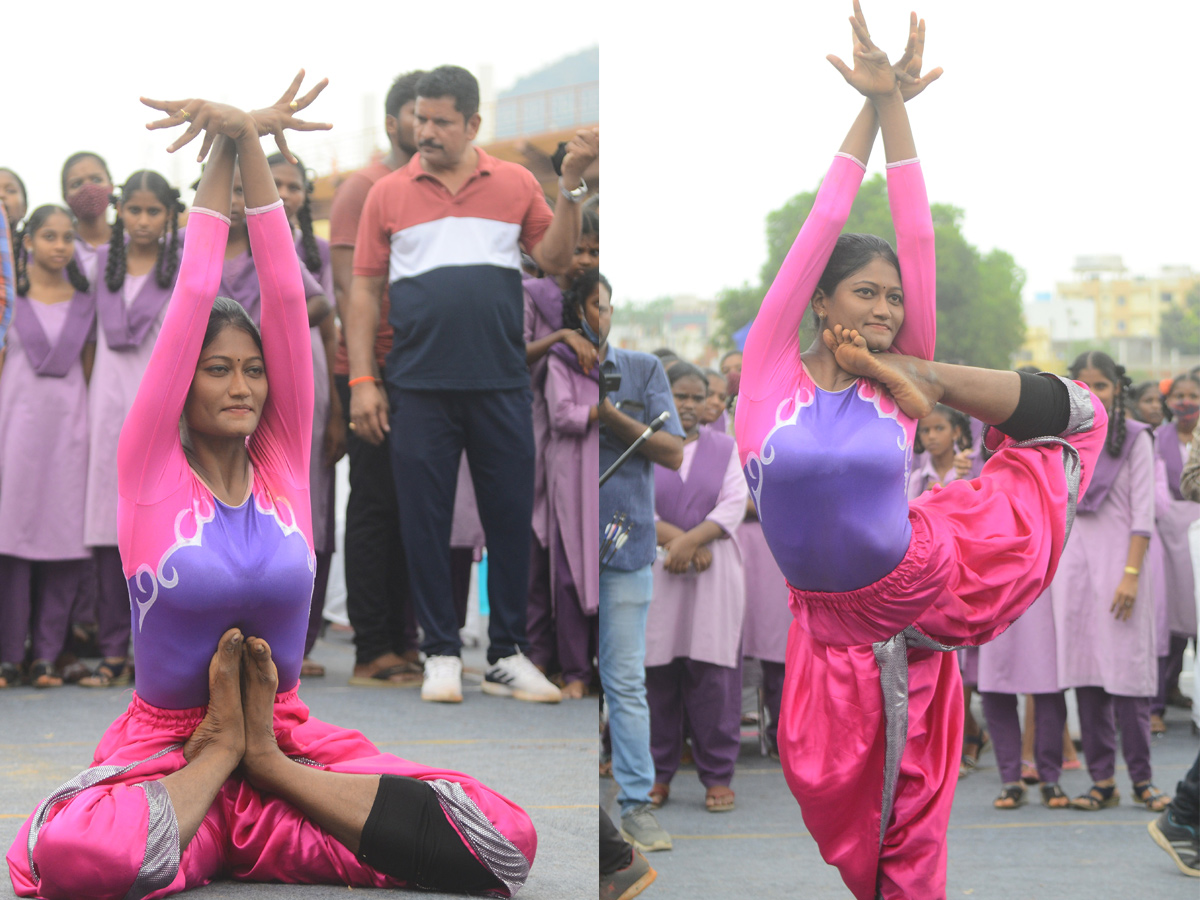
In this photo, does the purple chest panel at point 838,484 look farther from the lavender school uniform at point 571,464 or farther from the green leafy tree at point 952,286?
the lavender school uniform at point 571,464

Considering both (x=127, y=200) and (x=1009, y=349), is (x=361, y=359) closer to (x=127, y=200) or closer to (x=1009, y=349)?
(x=127, y=200)

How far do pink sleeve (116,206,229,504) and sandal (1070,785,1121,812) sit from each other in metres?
2.92

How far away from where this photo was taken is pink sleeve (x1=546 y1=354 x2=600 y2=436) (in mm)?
3752

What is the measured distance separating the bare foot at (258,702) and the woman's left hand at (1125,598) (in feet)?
9.07

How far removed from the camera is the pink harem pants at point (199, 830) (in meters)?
2.12

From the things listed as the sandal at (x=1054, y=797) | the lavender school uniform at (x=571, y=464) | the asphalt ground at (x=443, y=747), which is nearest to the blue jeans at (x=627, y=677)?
the asphalt ground at (x=443, y=747)

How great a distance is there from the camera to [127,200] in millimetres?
4246

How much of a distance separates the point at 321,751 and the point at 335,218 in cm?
236

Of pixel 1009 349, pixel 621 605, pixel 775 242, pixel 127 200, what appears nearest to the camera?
pixel 621 605

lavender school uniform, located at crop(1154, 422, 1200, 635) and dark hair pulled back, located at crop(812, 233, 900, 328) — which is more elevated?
dark hair pulled back, located at crop(812, 233, 900, 328)

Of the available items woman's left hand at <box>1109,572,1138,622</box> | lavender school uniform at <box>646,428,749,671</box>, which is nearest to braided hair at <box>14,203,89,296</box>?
lavender school uniform at <box>646,428,749,671</box>

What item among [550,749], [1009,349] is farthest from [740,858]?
[1009,349]

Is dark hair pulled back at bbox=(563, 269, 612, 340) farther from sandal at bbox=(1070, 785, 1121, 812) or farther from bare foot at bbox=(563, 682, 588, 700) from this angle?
sandal at bbox=(1070, 785, 1121, 812)

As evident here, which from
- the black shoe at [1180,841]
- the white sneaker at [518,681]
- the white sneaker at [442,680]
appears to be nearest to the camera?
the black shoe at [1180,841]
